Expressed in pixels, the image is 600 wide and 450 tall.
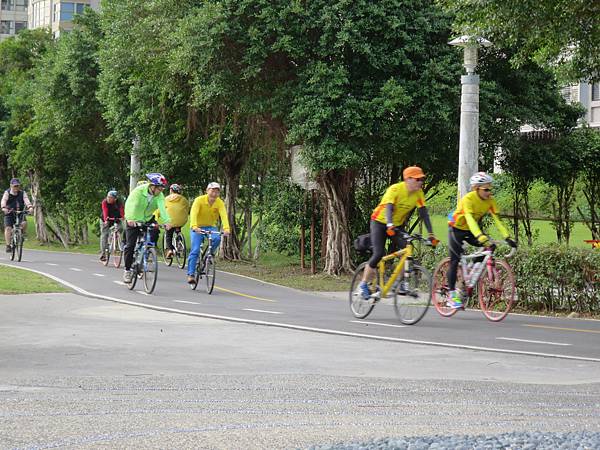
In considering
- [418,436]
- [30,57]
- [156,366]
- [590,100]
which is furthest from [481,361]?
[590,100]

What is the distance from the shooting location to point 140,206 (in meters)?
18.8

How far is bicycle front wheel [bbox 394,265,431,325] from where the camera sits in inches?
555

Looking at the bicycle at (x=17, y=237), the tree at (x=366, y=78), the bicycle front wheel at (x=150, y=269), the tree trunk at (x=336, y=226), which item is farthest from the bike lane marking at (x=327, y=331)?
the tree trunk at (x=336, y=226)

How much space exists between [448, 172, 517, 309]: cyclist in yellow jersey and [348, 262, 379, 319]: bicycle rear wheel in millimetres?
1059

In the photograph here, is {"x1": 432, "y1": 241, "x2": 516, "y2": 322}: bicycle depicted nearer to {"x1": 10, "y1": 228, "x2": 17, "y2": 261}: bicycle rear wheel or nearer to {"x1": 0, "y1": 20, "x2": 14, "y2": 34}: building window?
{"x1": 10, "y1": 228, "x2": 17, "y2": 261}: bicycle rear wheel

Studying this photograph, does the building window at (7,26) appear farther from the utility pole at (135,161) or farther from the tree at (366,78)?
the tree at (366,78)

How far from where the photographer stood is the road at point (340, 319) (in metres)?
12.5

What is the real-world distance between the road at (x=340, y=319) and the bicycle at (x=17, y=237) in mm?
3950

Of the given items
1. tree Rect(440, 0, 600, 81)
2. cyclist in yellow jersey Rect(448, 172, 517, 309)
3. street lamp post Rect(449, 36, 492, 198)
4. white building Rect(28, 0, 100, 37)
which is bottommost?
cyclist in yellow jersey Rect(448, 172, 517, 309)

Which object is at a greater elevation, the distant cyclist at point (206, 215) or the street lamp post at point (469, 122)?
the street lamp post at point (469, 122)

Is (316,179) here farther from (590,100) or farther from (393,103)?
(590,100)

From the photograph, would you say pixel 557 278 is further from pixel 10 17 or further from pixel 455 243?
pixel 10 17

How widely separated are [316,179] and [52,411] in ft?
59.1

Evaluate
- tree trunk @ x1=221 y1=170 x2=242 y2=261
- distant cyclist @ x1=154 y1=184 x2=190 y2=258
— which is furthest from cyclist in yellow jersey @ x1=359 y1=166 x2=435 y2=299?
tree trunk @ x1=221 y1=170 x2=242 y2=261
